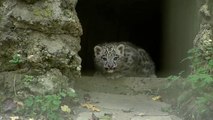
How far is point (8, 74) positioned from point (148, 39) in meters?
6.47

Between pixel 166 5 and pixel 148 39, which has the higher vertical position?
pixel 166 5

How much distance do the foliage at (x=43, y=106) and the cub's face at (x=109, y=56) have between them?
2241 mm

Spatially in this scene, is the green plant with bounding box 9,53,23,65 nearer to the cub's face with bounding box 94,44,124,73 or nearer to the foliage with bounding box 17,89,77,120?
the foliage with bounding box 17,89,77,120

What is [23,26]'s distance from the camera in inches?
258

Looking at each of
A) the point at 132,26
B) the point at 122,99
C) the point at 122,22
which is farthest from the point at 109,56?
the point at 132,26

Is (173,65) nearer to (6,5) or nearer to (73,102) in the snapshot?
(73,102)

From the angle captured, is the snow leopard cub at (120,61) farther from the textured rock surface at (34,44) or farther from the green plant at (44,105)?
the green plant at (44,105)

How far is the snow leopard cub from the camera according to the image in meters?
8.45

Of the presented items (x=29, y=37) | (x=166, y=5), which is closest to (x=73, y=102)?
(x=29, y=37)

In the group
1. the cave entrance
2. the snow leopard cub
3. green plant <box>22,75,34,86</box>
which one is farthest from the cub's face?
green plant <box>22,75,34,86</box>

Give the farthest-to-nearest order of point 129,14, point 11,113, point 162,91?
point 129,14 < point 162,91 < point 11,113

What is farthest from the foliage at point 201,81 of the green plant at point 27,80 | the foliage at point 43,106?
the green plant at point 27,80

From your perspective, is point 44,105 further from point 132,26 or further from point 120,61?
point 132,26

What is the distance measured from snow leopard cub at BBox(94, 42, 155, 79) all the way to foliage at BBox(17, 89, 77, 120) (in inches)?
84.6
